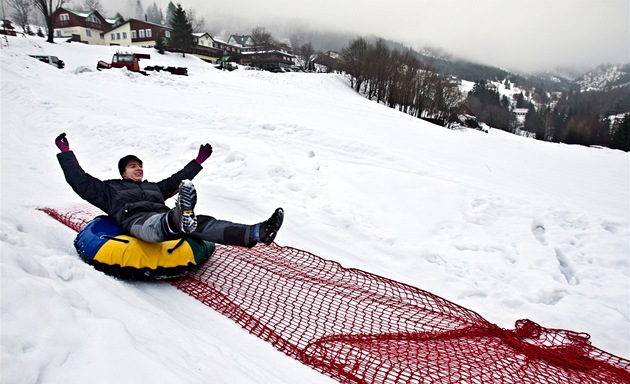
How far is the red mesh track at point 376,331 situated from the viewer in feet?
8.35

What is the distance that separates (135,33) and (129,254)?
59631 millimetres

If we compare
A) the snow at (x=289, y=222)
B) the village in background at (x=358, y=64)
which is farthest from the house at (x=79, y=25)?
the snow at (x=289, y=222)

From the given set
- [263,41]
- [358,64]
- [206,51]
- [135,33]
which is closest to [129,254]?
[358,64]

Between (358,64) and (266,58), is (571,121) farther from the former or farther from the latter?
(266,58)

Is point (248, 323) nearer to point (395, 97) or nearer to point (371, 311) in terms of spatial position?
point (371, 311)

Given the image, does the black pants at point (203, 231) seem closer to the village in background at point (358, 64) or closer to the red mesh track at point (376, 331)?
the red mesh track at point (376, 331)

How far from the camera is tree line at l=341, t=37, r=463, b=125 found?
3666 centimetres

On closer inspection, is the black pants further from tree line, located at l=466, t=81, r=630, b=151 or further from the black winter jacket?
tree line, located at l=466, t=81, r=630, b=151

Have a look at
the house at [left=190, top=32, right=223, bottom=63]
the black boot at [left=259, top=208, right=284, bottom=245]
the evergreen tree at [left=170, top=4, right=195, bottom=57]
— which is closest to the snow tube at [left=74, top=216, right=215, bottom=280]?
the black boot at [left=259, top=208, right=284, bottom=245]

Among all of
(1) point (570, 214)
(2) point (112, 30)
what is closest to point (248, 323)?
(1) point (570, 214)

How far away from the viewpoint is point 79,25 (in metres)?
51.8

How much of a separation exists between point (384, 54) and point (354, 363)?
38849 mm

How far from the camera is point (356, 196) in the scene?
6.20m

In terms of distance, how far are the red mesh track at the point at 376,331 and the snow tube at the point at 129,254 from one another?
0.67 feet
